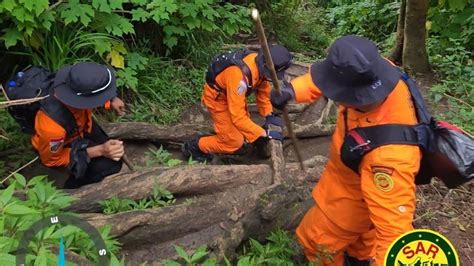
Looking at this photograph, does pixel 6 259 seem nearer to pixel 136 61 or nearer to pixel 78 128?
pixel 78 128

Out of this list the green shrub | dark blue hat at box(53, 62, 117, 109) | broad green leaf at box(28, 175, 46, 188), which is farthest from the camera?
dark blue hat at box(53, 62, 117, 109)

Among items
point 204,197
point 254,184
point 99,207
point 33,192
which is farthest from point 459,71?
point 33,192

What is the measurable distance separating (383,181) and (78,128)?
2332 mm

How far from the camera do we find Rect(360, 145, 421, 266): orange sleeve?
2498mm

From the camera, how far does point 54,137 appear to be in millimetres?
3615

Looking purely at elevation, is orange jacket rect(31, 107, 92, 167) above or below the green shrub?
below

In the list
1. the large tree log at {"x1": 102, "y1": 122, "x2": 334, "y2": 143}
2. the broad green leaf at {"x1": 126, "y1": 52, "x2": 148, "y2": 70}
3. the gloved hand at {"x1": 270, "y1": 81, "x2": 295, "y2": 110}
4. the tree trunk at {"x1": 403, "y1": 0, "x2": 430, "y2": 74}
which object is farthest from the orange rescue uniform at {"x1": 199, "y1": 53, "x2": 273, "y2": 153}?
the tree trunk at {"x1": 403, "y1": 0, "x2": 430, "y2": 74}

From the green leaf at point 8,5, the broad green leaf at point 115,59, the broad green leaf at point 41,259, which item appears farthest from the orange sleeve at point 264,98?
the broad green leaf at point 41,259

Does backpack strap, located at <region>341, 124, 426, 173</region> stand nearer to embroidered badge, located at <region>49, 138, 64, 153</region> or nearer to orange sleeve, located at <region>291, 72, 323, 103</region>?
orange sleeve, located at <region>291, 72, 323, 103</region>

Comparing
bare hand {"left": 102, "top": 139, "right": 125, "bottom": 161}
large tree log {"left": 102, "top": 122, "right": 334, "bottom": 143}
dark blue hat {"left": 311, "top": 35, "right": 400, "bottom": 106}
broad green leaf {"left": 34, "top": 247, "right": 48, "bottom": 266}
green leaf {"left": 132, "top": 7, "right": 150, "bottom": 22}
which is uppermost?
dark blue hat {"left": 311, "top": 35, "right": 400, "bottom": 106}

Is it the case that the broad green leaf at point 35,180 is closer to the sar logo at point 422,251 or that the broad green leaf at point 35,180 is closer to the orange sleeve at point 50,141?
the orange sleeve at point 50,141

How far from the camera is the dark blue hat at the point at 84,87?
351 cm

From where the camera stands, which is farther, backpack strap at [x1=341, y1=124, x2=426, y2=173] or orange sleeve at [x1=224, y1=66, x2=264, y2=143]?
orange sleeve at [x1=224, y1=66, x2=264, y2=143]

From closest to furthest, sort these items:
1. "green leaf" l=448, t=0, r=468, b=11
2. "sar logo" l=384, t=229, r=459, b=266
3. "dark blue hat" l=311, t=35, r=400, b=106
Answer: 1. "sar logo" l=384, t=229, r=459, b=266
2. "dark blue hat" l=311, t=35, r=400, b=106
3. "green leaf" l=448, t=0, r=468, b=11
